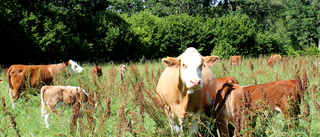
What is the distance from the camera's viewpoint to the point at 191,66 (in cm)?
294

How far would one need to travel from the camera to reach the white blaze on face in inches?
108

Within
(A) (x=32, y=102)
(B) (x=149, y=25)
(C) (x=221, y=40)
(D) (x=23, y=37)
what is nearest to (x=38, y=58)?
(D) (x=23, y=37)

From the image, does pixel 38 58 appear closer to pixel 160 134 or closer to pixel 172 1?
pixel 160 134

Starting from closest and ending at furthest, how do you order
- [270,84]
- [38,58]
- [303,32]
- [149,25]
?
1. [270,84]
2. [38,58]
3. [149,25]
4. [303,32]

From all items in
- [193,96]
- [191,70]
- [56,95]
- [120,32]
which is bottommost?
[56,95]

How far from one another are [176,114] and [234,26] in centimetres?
2213

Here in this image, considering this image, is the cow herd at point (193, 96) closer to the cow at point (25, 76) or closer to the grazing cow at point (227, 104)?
the grazing cow at point (227, 104)

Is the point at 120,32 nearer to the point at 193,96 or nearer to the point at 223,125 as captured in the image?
the point at 193,96

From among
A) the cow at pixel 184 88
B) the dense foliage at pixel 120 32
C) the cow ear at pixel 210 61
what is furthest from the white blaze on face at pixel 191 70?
the dense foliage at pixel 120 32

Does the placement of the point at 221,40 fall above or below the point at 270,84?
above

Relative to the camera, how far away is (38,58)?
13.8 m

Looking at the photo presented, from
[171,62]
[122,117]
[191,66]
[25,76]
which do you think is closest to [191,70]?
[191,66]

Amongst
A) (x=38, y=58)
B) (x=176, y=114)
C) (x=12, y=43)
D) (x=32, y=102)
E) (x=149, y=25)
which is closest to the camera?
(x=176, y=114)

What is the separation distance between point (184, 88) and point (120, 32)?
603 inches
